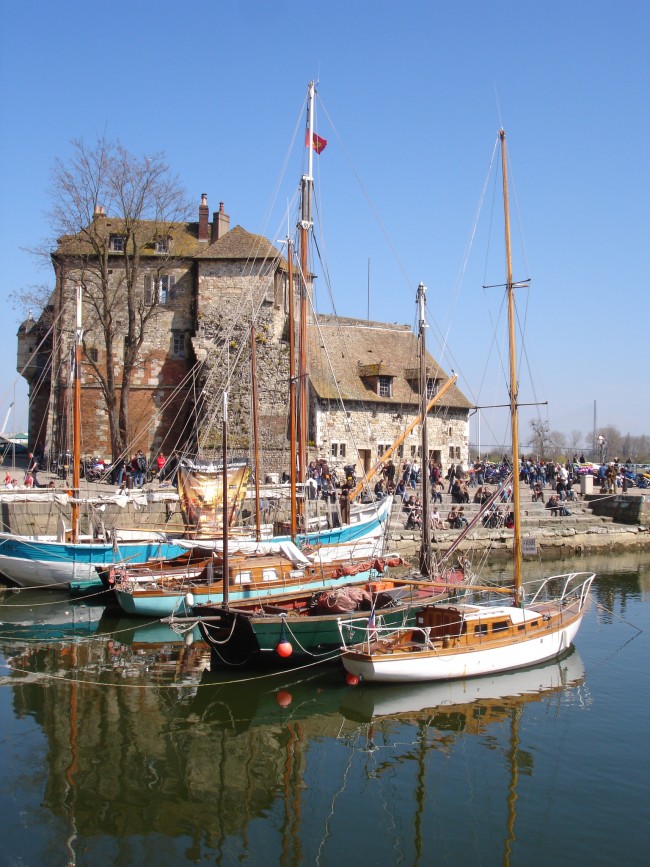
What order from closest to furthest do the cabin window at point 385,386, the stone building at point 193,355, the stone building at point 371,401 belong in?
the stone building at point 193,355, the stone building at point 371,401, the cabin window at point 385,386

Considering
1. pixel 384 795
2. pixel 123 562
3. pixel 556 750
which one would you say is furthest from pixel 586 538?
pixel 384 795

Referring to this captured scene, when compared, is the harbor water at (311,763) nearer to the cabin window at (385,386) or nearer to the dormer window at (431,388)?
the cabin window at (385,386)

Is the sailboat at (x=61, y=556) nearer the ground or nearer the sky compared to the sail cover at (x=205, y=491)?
nearer the ground

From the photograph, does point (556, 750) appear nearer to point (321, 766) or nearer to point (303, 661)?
point (321, 766)

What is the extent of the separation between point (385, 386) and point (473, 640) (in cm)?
3084

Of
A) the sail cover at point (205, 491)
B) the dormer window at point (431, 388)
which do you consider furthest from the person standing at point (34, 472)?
the dormer window at point (431, 388)

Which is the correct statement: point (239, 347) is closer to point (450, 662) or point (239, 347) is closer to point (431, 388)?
point (431, 388)

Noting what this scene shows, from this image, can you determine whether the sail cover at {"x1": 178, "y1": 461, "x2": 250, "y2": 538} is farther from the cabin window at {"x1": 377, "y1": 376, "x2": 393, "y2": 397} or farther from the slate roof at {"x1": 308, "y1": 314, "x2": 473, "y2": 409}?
the cabin window at {"x1": 377, "y1": 376, "x2": 393, "y2": 397}

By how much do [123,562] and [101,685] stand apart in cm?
860

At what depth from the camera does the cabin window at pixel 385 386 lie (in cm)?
4747

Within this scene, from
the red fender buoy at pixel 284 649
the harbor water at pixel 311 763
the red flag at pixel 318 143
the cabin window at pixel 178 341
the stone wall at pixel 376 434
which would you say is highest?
the red flag at pixel 318 143

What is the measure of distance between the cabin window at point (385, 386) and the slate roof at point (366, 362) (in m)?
0.24

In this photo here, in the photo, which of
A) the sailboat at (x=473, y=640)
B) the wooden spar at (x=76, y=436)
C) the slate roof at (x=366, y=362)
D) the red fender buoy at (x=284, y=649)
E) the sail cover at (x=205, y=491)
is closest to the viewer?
the sailboat at (x=473, y=640)

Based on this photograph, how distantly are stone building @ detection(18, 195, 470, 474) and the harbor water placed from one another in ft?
77.3
